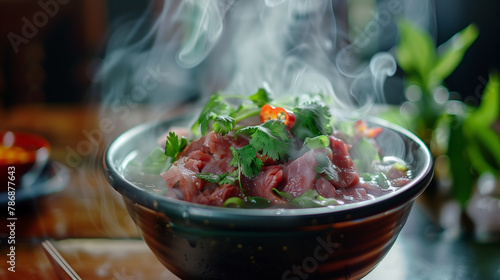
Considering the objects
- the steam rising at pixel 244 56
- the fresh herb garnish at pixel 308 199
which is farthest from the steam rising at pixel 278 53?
the fresh herb garnish at pixel 308 199

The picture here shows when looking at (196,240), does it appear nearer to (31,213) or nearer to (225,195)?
(225,195)

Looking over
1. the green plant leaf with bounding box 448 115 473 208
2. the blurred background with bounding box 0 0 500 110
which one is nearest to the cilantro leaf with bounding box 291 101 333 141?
the green plant leaf with bounding box 448 115 473 208

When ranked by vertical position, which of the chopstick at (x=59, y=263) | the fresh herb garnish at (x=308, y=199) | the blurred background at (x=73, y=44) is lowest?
the blurred background at (x=73, y=44)

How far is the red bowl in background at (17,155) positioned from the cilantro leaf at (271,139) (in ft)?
4.79

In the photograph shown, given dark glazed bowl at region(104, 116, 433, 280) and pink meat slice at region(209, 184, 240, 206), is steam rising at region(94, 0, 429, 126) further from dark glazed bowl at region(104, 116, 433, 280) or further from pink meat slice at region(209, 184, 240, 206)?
dark glazed bowl at region(104, 116, 433, 280)

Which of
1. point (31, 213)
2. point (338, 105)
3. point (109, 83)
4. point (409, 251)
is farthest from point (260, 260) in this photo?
point (109, 83)

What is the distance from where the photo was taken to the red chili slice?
1.49m

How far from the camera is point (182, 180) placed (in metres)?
1.33

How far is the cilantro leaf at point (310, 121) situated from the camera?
148 centimetres

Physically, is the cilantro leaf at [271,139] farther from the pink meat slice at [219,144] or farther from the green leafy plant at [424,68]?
the green leafy plant at [424,68]

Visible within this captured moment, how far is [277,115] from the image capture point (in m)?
1.54

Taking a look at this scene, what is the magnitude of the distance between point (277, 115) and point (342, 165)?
271 mm

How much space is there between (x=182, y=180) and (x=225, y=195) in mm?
141

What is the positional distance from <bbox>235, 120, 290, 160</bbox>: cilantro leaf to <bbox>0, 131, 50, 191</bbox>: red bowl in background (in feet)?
4.79
